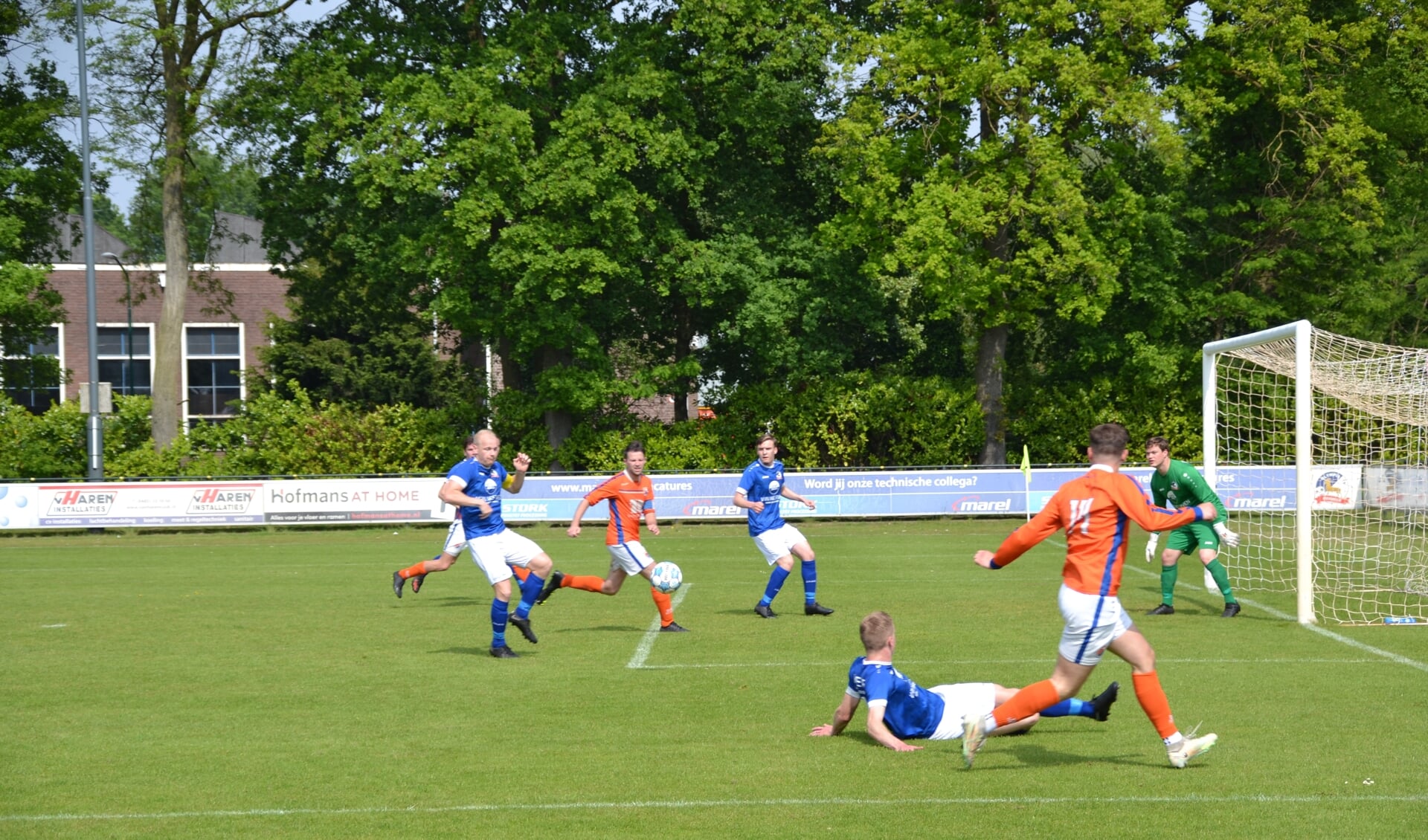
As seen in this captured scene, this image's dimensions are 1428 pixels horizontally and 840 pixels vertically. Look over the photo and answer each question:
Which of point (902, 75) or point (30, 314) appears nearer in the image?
point (902, 75)

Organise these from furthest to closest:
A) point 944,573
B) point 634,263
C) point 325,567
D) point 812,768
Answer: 1. point 634,263
2. point 325,567
3. point 944,573
4. point 812,768

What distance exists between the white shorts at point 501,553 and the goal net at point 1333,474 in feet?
26.4

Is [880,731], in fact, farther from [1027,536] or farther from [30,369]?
[30,369]

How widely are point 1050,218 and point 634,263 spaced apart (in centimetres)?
1090

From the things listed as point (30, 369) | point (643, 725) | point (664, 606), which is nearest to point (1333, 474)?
point (664, 606)

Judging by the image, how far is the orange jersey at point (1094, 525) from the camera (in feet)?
26.1

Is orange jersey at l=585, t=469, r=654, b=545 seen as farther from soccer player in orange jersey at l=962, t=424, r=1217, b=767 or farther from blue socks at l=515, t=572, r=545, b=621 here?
soccer player in orange jersey at l=962, t=424, r=1217, b=767

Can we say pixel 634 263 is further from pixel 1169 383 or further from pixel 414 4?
pixel 1169 383

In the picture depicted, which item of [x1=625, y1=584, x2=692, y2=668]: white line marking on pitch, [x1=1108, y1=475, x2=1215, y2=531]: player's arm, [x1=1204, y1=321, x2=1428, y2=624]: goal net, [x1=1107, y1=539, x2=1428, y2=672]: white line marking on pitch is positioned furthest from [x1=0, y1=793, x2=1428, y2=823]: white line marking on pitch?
[x1=1204, y1=321, x2=1428, y2=624]: goal net

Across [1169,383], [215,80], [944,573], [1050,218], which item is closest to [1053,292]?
[1050,218]

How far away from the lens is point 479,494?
12.8 meters

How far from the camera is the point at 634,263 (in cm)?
3603

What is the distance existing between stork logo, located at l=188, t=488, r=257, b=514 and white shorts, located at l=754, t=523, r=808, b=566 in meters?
19.2

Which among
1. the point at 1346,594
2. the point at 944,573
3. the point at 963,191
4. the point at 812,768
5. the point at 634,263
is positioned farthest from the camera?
the point at 634,263
